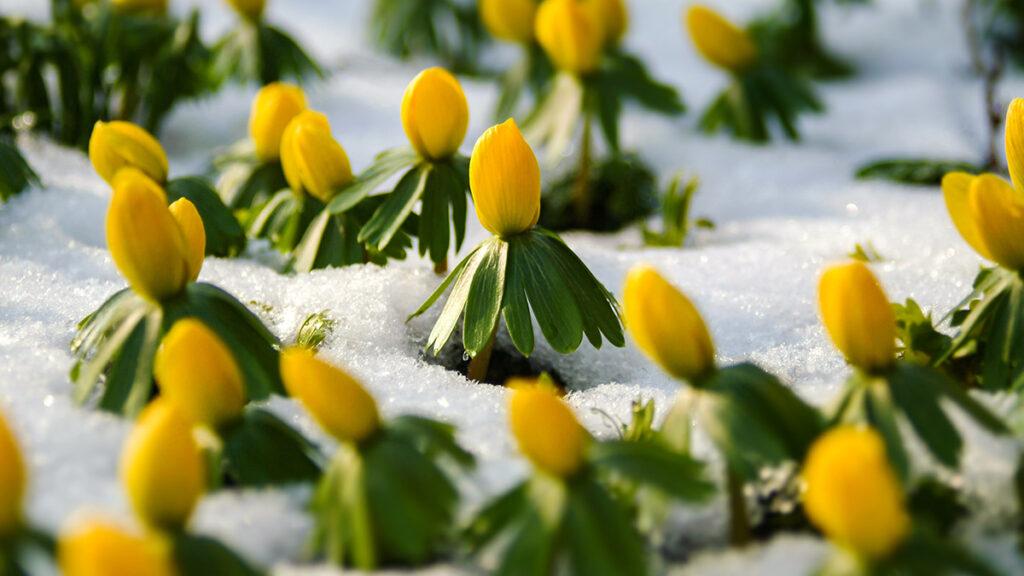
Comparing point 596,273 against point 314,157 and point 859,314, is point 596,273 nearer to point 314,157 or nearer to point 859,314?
point 314,157

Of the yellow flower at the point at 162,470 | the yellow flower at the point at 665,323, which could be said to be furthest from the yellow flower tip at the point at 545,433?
the yellow flower at the point at 162,470

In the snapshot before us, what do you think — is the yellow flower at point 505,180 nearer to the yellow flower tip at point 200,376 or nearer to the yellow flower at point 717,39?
the yellow flower tip at point 200,376

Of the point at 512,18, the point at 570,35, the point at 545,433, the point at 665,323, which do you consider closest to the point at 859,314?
the point at 665,323

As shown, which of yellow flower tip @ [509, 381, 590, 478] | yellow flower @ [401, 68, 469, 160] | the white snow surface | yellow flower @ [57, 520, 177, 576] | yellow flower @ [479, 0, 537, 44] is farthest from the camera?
yellow flower @ [479, 0, 537, 44]

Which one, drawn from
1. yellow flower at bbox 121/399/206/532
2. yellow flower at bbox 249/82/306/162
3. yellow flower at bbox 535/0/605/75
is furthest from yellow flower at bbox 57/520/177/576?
yellow flower at bbox 535/0/605/75

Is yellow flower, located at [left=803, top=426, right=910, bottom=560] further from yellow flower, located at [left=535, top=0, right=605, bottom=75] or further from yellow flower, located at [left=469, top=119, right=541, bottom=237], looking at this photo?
yellow flower, located at [left=535, top=0, right=605, bottom=75]

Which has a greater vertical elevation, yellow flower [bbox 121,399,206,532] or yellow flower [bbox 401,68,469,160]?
yellow flower [bbox 401,68,469,160]

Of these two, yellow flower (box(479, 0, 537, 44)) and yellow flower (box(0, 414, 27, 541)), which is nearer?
yellow flower (box(0, 414, 27, 541))
